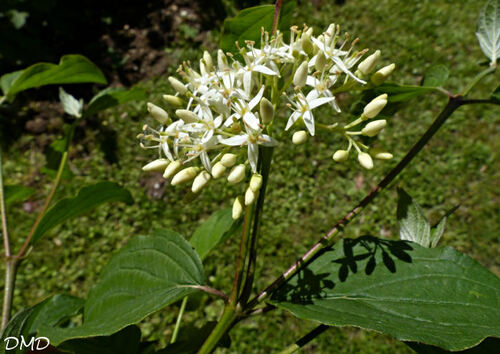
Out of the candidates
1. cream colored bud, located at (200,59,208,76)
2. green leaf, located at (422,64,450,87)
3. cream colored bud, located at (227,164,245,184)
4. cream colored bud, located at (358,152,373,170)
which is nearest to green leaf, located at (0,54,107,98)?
cream colored bud, located at (200,59,208,76)

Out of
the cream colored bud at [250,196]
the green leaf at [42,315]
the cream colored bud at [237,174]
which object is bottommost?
the green leaf at [42,315]

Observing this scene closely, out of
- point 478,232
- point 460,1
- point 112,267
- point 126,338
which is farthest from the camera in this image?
point 460,1

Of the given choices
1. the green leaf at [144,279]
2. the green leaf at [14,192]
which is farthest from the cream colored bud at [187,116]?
the green leaf at [14,192]

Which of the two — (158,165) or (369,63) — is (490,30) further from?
(158,165)

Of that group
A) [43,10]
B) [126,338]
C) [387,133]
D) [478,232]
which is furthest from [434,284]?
[43,10]

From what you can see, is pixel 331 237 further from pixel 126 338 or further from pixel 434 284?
pixel 126 338

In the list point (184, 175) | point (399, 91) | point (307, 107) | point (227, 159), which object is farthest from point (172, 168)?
point (399, 91)

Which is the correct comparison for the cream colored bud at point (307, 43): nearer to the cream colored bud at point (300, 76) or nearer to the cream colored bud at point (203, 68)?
the cream colored bud at point (300, 76)

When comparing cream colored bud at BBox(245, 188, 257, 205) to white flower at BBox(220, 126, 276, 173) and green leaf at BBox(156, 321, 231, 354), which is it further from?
green leaf at BBox(156, 321, 231, 354)
